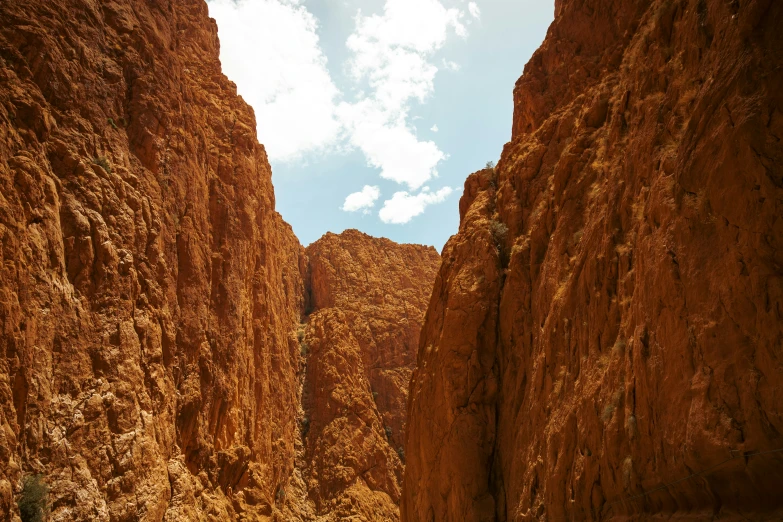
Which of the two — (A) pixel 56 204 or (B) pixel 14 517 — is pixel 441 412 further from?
(A) pixel 56 204

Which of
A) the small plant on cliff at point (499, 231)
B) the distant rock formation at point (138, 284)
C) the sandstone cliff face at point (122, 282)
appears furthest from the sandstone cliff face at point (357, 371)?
the small plant on cliff at point (499, 231)

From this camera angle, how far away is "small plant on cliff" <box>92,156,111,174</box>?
58.5 feet

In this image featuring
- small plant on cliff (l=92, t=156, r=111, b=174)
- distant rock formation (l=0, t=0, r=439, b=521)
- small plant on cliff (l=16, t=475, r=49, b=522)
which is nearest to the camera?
small plant on cliff (l=16, t=475, r=49, b=522)

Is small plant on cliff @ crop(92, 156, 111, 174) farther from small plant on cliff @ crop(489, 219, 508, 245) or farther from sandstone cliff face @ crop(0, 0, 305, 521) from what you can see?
small plant on cliff @ crop(489, 219, 508, 245)

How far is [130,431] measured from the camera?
16.5 m

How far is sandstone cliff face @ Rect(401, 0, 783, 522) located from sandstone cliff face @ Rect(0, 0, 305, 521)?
27.4 feet

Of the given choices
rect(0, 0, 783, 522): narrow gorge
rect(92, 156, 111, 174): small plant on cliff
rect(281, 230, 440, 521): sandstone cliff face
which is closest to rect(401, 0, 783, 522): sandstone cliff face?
rect(0, 0, 783, 522): narrow gorge

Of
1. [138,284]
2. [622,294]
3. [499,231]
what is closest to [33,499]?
[138,284]

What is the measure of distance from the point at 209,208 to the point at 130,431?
12.3 meters

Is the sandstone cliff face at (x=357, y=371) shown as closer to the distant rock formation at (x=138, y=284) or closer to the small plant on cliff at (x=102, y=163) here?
the distant rock formation at (x=138, y=284)

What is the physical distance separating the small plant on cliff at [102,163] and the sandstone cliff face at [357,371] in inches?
788

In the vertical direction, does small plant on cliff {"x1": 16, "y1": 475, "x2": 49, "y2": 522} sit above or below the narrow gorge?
below

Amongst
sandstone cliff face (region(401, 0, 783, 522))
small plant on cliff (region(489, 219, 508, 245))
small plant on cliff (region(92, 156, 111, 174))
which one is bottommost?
sandstone cliff face (region(401, 0, 783, 522))

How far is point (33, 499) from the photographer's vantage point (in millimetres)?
12578
